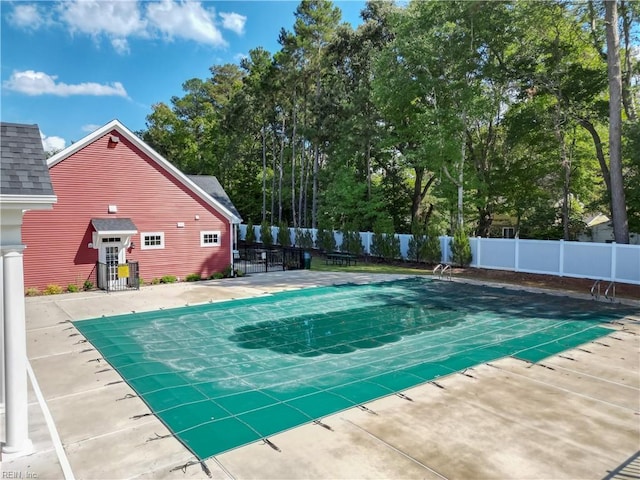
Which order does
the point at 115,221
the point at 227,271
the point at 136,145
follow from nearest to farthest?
1. the point at 115,221
2. the point at 136,145
3. the point at 227,271

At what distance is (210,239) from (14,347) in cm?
1483

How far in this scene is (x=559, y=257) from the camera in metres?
17.4

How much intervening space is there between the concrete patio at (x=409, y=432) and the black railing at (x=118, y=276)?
7.92m

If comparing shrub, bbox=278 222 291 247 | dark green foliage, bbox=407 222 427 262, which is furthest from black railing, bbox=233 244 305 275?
dark green foliage, bbox=407 222 427 262

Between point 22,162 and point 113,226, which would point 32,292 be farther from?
point 22,162

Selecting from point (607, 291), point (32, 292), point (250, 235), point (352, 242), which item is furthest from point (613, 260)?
point (250, 235)

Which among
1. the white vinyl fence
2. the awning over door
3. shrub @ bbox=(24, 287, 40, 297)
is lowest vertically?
shrub @ bbox=(24, 287, 40, 297)

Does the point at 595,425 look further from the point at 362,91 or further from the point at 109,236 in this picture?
the point at 362,91

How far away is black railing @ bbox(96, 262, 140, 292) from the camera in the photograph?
16.1 m

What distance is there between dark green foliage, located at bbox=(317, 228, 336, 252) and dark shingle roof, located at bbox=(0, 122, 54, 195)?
23257 millimetres

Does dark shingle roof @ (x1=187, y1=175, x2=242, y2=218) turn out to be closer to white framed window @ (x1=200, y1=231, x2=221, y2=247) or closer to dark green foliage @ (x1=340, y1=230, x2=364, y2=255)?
white framed window @ (x1=200, y1=231, x2=221, y2=247)

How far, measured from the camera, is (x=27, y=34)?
1023cm

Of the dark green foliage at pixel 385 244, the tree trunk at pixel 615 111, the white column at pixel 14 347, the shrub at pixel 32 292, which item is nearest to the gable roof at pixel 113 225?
the shrub at pixel 32 292

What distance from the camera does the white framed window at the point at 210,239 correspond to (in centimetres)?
1915
